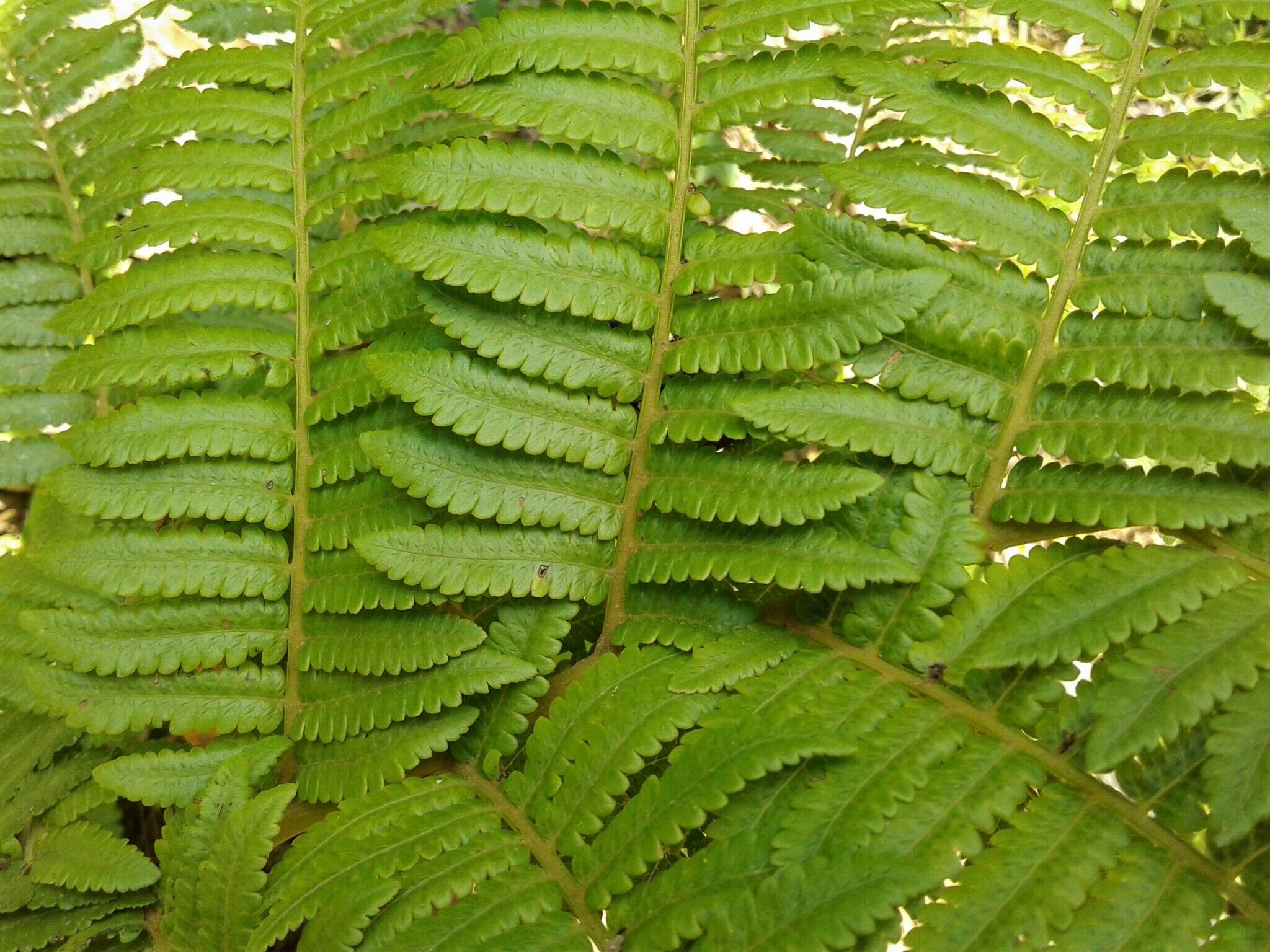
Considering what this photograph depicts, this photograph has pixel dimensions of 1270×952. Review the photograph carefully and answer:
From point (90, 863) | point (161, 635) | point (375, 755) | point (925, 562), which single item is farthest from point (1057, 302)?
point (90, 863)

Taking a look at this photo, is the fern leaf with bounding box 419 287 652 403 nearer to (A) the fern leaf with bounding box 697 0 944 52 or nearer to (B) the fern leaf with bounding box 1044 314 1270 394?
(A) the fern leaf with bounding box 697 0 944 52

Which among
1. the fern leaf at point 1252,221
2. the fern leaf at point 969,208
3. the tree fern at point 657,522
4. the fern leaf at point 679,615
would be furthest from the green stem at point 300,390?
the fern leaf at point 1252,221

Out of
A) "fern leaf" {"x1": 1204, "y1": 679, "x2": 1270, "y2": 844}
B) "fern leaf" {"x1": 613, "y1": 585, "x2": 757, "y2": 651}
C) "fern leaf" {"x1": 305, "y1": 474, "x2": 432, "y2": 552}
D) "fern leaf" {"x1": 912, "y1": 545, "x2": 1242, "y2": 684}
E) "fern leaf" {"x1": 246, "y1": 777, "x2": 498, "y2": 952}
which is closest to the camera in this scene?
"fern leaf" {"x1": 1204, "y1": 679, "x2": 1270, "y2": 844}

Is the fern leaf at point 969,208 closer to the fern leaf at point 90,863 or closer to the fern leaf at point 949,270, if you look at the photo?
the fern leaf at point 949,270

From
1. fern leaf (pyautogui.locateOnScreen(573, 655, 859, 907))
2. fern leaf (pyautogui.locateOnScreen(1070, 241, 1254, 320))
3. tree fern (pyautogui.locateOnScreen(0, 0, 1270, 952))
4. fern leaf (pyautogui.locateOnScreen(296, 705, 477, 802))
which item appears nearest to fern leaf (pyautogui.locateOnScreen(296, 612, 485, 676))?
tree fern (pyautogui.locateOnScreen(0, 0, 1270, 952))

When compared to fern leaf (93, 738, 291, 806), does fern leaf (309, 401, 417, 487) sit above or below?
above

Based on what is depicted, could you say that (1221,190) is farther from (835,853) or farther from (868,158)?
(835,853)
